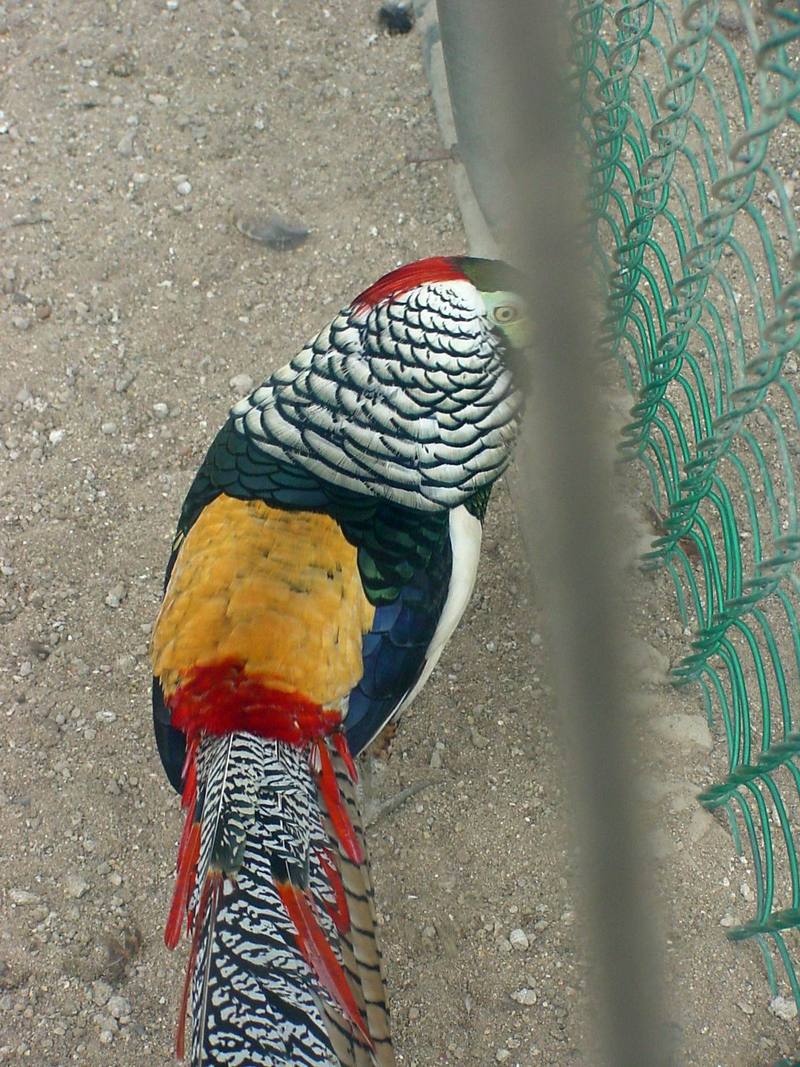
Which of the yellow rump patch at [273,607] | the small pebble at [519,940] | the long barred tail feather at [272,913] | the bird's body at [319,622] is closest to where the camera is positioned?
the long barred tail feather at [272,913]

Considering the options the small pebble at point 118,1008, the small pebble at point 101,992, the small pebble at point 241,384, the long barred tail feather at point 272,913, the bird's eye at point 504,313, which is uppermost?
the bird's eye at point 504,313

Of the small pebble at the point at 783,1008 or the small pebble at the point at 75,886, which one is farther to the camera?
the small pebble at the point at 75,886

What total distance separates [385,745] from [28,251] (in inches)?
85.0

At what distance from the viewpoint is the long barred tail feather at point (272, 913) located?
5.83 ft

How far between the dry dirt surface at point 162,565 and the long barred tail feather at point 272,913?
21.6 inches

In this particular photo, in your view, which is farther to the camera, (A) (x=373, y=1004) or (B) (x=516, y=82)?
(A) (x=373, y=1004)

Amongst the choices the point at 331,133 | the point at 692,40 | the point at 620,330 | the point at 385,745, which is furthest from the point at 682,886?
the point at 331,133

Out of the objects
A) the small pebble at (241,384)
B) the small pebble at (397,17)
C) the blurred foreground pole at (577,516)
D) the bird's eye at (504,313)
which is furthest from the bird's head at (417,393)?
the small pebble at (397,17)

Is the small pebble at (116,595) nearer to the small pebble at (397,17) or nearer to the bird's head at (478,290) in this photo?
the bird's head at (478,290)

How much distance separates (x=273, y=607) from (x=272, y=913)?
584mm

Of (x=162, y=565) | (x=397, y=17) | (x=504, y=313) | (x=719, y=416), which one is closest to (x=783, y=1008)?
(x=719, y=416)

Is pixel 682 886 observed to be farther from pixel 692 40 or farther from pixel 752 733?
pixel 692 40

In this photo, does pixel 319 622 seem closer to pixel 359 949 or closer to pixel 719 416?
pixel 359 949

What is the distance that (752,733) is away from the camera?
102 inches
